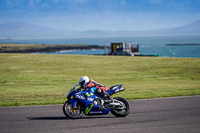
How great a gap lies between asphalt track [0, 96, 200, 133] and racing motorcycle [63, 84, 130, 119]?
0.76ft

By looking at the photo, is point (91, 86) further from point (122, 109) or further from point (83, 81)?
point (122, 109)

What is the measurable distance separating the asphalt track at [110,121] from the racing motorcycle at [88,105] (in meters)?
0.23

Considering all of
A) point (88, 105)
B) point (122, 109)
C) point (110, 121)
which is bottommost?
point (110, 121)

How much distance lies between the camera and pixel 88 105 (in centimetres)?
956

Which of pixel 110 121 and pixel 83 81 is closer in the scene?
pixel 110 121

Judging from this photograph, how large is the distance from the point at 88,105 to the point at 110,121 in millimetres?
997

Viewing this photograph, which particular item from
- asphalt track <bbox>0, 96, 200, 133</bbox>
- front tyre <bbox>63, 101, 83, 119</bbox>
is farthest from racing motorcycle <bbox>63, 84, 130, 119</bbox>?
asphalt track <bbox>0, 96, 200, 133</bbox>

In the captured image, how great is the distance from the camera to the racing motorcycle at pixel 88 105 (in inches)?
375

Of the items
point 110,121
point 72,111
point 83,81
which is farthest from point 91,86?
point 110,121

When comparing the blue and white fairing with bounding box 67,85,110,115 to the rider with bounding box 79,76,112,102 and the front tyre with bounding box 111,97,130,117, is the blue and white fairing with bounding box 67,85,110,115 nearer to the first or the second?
the rider with bounding box 79,76,112,102

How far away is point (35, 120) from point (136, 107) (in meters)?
4.36

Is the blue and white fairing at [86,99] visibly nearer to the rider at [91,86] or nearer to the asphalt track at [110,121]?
the rider at [91,86]

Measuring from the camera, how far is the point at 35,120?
368 inches

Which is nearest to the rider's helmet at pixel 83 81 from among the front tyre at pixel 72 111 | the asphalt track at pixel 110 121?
the front tyre at pixel 72 111
